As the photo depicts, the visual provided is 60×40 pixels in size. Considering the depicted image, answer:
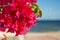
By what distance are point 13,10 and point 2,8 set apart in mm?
31

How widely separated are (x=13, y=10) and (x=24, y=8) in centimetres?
3

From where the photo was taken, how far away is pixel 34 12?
572mm

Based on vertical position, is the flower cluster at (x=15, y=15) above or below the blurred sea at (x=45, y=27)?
above

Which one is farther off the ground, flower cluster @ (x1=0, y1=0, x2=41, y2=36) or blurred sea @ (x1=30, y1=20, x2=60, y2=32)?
flower cluster @ (x1=0, y1=0, x2=41, y2=36)

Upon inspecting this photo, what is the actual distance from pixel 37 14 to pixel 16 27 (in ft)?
0.27

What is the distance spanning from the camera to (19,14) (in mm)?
517

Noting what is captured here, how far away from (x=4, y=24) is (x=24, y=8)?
58 millimetres

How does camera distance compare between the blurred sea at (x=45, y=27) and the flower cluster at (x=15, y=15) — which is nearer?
the flower cluster at (x=15, y=15)

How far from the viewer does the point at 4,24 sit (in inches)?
20.6

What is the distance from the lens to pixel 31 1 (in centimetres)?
55

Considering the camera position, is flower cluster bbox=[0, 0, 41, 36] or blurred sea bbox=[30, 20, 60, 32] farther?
blurred sea bbox=[30, 20, 60, 32]

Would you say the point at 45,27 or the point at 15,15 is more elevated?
the point at 15,15

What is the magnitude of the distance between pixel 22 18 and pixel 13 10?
0.09 ft

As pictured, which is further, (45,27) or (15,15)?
(45,27)
